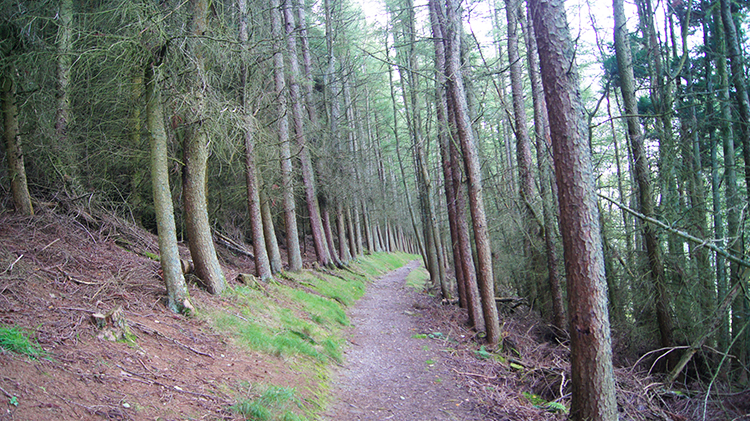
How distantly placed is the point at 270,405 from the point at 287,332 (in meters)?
2.90

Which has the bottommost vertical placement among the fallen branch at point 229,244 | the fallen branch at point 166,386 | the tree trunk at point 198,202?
the fallen branch at point 166,386

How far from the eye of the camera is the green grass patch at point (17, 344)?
12.0 ft

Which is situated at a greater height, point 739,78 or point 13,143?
point 13,143

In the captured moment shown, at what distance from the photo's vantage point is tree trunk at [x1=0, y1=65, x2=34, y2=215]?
687 cm

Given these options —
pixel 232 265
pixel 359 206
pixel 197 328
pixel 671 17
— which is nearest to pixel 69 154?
pixel 197 328

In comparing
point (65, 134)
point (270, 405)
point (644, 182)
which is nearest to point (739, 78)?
point (644, 182)

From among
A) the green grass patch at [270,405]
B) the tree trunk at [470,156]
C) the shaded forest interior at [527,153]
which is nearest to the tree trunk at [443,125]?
the shaded forest interior at [527,153]

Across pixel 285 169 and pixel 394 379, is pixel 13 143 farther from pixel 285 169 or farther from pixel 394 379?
pixel 394 379

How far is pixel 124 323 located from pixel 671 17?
36.9ft

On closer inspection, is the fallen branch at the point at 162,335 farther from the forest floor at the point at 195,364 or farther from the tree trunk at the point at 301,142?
the tree trunk at the point at 301,142

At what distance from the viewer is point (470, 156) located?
27.6ft

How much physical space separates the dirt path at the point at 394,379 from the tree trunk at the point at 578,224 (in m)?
1.78

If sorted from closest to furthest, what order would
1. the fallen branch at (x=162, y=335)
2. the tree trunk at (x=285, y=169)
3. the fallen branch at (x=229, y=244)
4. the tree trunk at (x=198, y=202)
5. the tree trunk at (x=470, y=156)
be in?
the fallen branch at (x=162, y=335), the tree trunk at (x=198, y=202), the tree trunk at (x=470, y=156), the tree trunk at (x=285, y=169), the fallen branch at (x=229, y=244)

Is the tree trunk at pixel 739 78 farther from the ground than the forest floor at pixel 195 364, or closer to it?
farther from the ground
